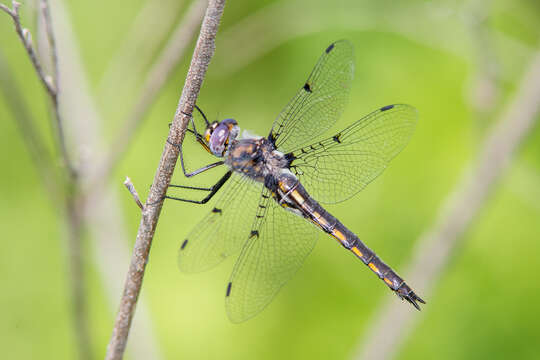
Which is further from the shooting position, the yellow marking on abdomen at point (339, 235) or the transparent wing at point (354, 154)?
the yellow marking on abdomen at point (339, 235)

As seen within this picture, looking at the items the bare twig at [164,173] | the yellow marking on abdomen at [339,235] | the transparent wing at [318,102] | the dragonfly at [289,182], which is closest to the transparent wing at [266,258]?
the dragonfly at [289,182]

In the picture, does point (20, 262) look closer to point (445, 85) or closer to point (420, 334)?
point (420, 334)

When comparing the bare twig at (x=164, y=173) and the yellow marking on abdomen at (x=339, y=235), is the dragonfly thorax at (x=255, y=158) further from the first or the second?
the bare twig at (x=164, y=173)

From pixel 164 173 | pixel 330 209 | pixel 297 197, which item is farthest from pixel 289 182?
pixel 164 173

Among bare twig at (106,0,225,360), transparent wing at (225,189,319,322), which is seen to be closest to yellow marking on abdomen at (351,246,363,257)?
transparent wing at (225,189,319,322)

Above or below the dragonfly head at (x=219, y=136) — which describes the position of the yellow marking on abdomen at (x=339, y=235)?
below

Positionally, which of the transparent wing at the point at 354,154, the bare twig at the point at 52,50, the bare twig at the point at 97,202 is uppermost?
the transparent wing at the point at 354,154

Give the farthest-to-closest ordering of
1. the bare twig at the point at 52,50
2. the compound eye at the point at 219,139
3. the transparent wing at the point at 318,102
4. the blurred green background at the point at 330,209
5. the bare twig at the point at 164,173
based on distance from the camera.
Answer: the blurred green background at the point at 330,209 → the transparent wing at the point at 318,102 → the compound eye at the point at 219,139 → the bare twig at the point at 52,50 → the bare twig at the point at 164,173

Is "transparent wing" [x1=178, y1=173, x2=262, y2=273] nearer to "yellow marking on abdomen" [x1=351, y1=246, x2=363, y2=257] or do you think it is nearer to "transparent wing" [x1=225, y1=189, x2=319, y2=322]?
"transparent wing" [x1=225, y1=189, x2=319, y2=322]
